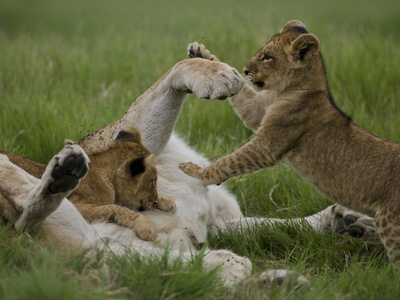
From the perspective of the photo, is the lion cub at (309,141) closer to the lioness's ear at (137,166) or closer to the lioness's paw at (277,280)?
the lioness's ear at (137,166)

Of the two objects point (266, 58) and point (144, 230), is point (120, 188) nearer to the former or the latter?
point (144, 230)

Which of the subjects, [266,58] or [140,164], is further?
[266,58]

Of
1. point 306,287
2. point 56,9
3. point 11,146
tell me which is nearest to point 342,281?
point 306,287

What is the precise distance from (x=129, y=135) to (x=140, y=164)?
0.43 m

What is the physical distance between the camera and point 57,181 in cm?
386

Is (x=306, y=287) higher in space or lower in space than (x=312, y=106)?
lower

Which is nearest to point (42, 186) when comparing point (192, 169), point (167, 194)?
point (167, 194)

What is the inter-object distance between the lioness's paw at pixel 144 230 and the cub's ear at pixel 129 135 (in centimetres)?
72

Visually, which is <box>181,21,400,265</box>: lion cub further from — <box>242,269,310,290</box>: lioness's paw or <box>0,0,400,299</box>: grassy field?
<box>242,269,310,290</box>: lioness's paw

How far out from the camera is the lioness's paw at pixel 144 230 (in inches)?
176

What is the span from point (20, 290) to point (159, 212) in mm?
1744

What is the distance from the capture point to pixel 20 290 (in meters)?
3.20

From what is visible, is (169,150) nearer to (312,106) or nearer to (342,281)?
(312,106)


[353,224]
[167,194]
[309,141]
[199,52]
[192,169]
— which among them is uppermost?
[199,52]
